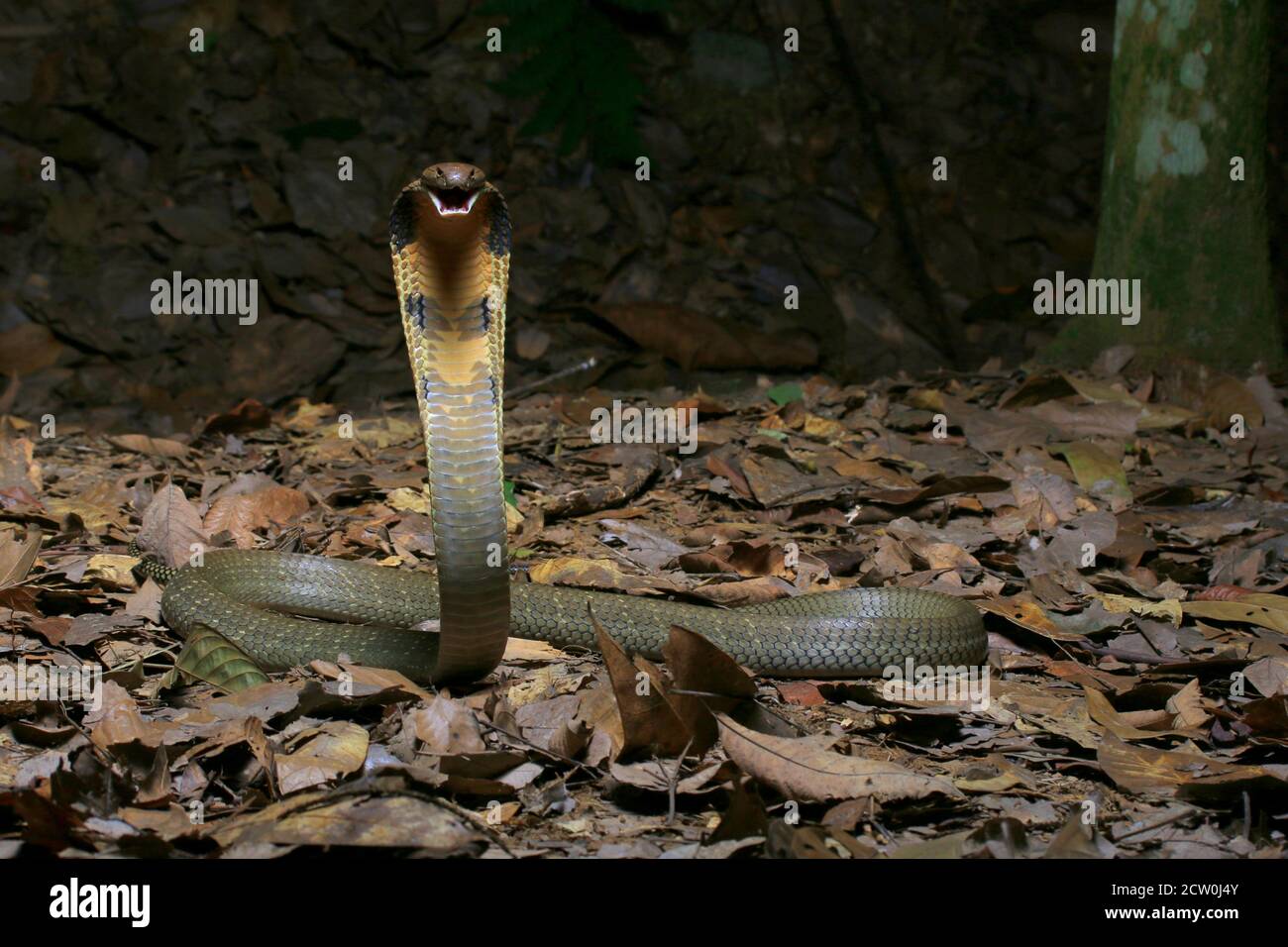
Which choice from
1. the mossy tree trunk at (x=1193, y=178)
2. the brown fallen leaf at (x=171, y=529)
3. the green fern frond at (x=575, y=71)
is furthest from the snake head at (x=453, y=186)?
the green fern frond at (x=575, y=71)

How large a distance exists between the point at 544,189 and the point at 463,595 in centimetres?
742

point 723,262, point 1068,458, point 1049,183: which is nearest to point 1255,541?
point 1068,458

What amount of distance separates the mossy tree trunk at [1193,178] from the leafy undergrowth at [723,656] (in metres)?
0.41

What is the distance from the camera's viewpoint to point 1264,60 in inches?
302

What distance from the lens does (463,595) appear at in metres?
3.89

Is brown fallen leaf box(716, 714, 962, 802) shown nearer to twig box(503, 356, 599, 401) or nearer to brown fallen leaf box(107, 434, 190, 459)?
brown fallen leaf box(107, 434, 190, 459)

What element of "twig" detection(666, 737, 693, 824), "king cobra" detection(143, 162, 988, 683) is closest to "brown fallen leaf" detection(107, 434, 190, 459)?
"king cobra" detection(143, 162, 988, 683)

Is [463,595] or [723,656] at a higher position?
[463,595]

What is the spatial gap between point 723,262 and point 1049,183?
10.5 feet

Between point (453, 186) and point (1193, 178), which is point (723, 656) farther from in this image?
point (1193, 178)

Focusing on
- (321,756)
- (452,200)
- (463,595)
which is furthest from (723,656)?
(452,200)

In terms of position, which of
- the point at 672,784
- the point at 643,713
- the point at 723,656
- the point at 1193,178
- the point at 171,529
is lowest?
the point at 672,784

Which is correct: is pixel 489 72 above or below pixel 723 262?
above

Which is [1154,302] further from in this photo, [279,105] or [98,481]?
[279,105]
